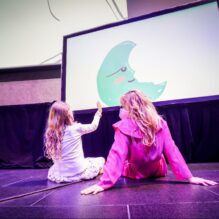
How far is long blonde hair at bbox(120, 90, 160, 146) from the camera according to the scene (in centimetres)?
122

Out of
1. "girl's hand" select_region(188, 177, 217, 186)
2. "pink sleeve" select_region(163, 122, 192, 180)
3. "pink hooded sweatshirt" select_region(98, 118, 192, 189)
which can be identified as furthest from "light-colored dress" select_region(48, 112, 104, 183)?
"girl's hand" select_region(188, 177, 217, 186)

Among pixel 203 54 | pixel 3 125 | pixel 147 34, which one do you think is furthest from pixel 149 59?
pixel 3 125

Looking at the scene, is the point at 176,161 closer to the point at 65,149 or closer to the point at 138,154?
the point at 138,154

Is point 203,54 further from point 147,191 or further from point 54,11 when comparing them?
point 54,11

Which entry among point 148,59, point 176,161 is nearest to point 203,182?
point 176,161

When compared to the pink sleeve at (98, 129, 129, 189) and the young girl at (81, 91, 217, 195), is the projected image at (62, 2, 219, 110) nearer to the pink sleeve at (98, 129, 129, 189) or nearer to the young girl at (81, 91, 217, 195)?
the young girl at (81, 91, 217, 195)

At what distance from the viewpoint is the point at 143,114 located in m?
1.27

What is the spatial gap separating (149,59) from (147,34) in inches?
9.6

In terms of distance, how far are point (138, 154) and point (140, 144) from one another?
0.27 ft

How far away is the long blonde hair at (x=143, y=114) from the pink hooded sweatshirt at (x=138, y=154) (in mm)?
33

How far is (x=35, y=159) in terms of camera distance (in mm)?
2314

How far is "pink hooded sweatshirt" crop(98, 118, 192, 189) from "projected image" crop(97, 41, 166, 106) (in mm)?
675

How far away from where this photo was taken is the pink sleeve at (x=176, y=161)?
1.18 metres

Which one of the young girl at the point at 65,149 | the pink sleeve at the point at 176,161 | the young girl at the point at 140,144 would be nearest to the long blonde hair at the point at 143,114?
the young girl at the point at 140,144
